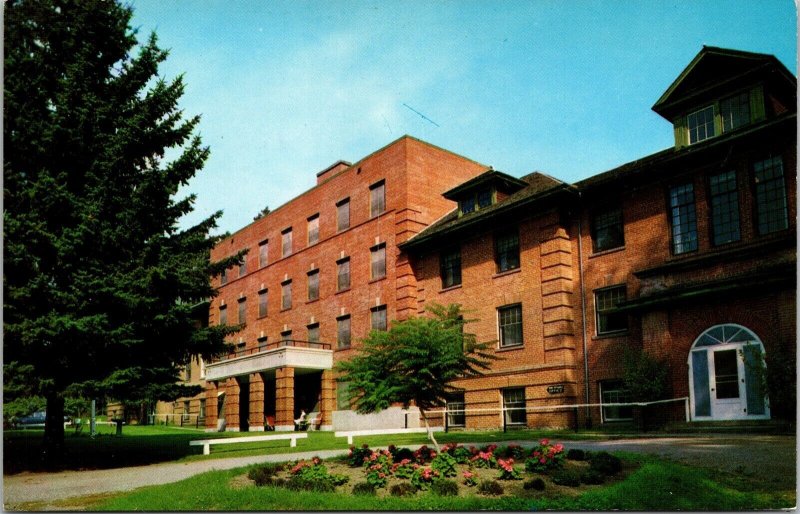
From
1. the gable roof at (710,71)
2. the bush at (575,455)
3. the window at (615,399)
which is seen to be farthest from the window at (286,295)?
the bush at (575,455)

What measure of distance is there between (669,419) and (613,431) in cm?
169

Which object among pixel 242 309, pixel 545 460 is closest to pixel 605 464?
pixel 545 460

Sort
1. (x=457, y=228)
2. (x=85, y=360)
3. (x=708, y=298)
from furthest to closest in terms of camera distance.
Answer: (x=457, y=228)
(x=708, y=298)
(x=85, y=360)

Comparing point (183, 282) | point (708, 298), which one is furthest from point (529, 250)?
point (183, 282)

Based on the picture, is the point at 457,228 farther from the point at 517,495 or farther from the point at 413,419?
the point at 517,495

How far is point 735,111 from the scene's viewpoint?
68.1 feet

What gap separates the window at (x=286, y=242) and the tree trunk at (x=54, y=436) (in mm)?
24044

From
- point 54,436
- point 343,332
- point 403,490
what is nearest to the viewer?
point 403,490

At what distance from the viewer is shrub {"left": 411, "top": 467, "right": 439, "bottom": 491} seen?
424 inches

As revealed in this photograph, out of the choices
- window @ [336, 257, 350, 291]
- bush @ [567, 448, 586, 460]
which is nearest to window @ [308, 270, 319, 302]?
window @ [336, 257, 350, 291]

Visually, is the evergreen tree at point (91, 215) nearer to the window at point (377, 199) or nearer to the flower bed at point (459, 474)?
the flower bed at point (459, 474)

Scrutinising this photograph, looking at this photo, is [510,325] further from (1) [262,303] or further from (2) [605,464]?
(1) [262,303]

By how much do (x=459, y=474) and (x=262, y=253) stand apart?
1388 inches

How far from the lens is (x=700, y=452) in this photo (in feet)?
42.7
